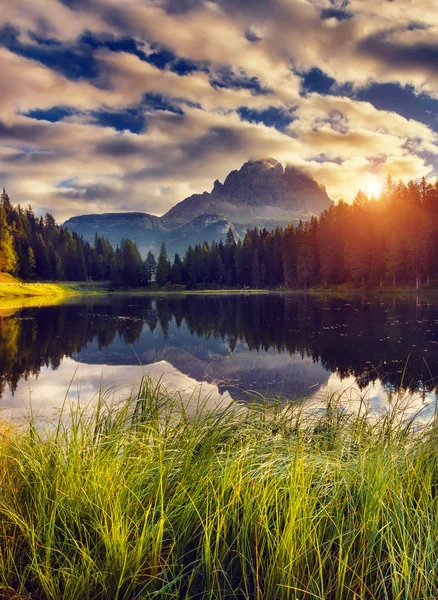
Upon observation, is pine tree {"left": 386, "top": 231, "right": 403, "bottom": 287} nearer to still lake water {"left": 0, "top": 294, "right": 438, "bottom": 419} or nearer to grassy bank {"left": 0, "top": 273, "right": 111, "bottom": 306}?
still lake water {"left": 0, "top": 294, "right": 438, "bottom": 419}

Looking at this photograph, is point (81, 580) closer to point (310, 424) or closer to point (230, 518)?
point (230, 518)

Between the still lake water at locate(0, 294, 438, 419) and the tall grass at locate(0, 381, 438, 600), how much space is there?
183 cm

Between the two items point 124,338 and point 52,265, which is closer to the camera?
point 124,338

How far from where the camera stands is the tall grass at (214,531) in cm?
246

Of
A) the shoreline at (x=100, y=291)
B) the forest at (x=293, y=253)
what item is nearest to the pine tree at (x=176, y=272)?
the forest at (x=293, y=253)

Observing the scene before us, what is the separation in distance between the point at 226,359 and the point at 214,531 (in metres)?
12.4

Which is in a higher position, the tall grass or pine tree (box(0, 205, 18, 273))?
pine tree (box(0, 205, 18, 273))

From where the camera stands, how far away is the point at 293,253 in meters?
73.5

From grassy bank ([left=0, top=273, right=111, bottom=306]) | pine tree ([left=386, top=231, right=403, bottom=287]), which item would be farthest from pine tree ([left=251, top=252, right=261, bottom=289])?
grassy bank ([left=0, top=273, right=111, bottom=306])

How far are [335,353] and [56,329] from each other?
57.8 ft

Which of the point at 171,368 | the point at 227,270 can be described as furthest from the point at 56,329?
the point at 227,270

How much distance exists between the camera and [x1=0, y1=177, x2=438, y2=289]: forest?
52.0 m

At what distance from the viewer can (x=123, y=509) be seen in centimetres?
294

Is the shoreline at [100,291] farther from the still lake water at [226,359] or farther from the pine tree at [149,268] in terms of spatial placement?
the still lake water at [226,359]
